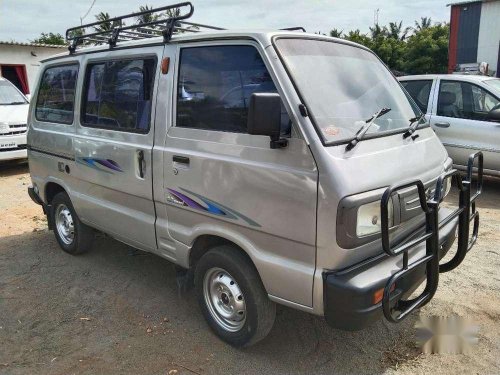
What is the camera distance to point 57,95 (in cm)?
460

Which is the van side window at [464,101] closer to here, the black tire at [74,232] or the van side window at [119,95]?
the van side window at [119,95]

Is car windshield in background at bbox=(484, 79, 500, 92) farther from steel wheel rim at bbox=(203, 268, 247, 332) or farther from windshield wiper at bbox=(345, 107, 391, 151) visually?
steel wheel rim at bbox=(203, 268, 247, 332)

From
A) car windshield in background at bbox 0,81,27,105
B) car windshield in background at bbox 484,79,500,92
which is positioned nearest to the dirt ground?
car windshield in background at bbox 484,79,500,92

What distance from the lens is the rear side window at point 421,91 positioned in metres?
7.21

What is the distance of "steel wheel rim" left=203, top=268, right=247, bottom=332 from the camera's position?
3.03 metres

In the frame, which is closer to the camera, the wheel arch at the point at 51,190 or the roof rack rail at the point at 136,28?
the roof rack rail at the point at 136,28

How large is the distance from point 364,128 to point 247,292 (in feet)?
4.04

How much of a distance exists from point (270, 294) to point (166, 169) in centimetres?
115

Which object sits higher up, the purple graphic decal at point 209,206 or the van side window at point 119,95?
the van side window at point 119,95

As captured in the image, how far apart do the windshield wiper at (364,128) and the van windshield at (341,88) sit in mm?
32

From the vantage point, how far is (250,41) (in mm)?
2812

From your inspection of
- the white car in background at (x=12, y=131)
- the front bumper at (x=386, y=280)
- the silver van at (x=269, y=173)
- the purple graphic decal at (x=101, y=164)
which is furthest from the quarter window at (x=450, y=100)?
the white car in background at (x=12, y=131)

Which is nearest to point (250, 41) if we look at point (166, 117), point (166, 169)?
point (166, 117)

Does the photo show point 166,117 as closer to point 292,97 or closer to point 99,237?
point 292,97
